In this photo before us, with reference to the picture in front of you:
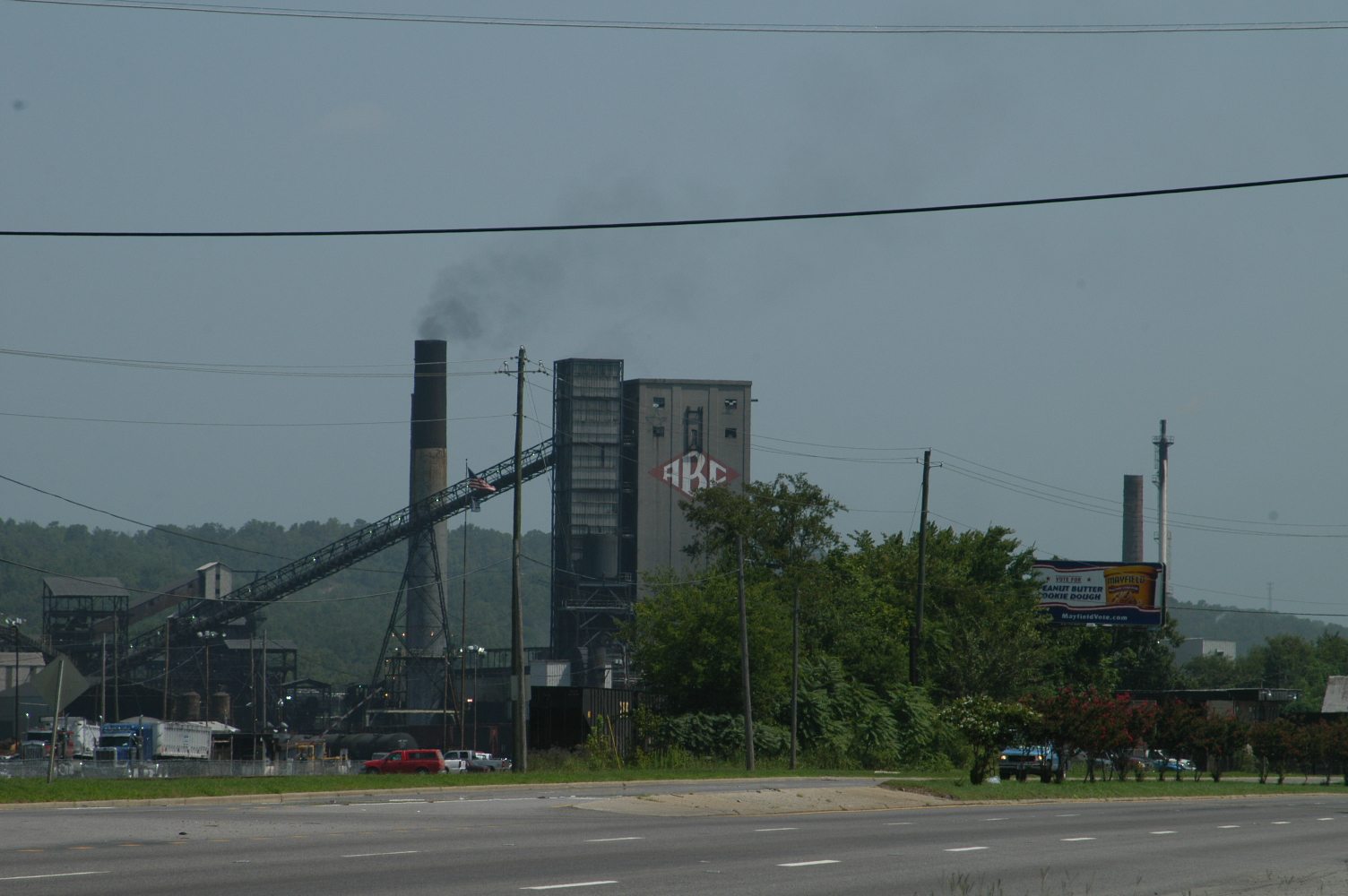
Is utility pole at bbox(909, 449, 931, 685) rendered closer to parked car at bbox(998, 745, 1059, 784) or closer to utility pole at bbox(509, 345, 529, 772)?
parked car at bbox(998, 745, 1059, 784)

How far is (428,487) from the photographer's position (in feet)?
307

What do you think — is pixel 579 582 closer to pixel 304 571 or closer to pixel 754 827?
pixel 304 571

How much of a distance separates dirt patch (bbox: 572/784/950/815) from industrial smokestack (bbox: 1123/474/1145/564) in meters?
90.9

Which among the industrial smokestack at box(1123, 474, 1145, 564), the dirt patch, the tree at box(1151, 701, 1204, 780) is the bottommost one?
the tree at box(1151, 701, 1204, 780)

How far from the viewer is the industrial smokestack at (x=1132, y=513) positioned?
11881 cm

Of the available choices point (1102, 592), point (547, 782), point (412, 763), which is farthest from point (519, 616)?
point (1102, 592)

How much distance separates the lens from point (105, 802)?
2502cm

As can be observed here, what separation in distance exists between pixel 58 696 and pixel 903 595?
5235cm

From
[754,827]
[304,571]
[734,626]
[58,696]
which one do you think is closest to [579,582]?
[304,571]

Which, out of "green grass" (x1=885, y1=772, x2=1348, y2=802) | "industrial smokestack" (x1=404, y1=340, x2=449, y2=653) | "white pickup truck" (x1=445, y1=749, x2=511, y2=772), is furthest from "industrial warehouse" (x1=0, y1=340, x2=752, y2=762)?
"green grass" (x1=885, y1=772, x2=1348, y2=802)

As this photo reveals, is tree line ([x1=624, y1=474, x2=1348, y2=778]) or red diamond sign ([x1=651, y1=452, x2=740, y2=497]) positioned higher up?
red diamond sign ([x1=651, y1=452, x2=740, y2=497])

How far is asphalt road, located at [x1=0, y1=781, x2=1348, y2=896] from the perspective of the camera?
13109mm

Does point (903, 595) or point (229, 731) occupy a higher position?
point (903, 595)

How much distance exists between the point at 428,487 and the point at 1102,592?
4067 centimetres
